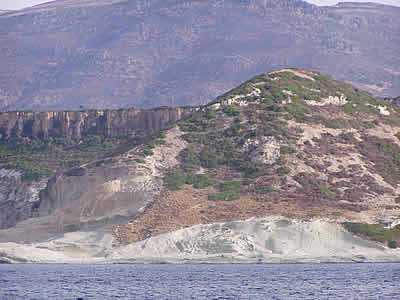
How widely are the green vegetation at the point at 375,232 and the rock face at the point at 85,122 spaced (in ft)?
246

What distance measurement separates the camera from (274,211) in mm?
104062

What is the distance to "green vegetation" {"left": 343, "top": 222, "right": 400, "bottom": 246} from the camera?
97500mm

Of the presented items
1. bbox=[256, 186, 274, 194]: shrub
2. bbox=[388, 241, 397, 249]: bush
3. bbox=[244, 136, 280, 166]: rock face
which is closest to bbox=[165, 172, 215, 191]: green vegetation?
bbox=[256, 186, 274, 194]: shrub

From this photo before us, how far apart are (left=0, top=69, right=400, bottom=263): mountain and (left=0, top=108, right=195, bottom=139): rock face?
14.9 m

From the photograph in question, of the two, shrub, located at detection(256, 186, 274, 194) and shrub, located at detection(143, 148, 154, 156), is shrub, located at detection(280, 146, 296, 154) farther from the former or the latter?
shrub, located at detection(143, 148, 154, 156)

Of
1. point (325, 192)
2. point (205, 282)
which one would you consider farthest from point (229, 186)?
point (205, 282)

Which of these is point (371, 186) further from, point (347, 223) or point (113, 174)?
point (113, 174)

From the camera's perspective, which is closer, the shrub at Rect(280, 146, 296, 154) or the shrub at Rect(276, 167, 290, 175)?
the shrub at Rect(276, 167, 290, 175)

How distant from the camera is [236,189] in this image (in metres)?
115

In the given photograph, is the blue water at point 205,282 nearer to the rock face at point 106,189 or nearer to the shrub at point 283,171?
the rock face at point 106,189

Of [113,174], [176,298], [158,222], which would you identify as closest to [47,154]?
[113,174]

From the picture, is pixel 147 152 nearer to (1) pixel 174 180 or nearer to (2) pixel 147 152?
(2) pixel 147 152

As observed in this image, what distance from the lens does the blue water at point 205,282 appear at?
6366 cm

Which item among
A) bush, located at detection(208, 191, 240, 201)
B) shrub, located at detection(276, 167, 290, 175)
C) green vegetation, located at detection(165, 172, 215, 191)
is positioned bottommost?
bush, located at detection(208, 191, 240, 201)
